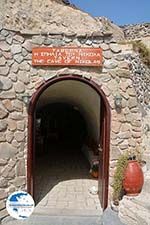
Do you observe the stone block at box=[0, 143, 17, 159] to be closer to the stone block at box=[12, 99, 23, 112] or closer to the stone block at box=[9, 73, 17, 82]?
the stone block at box=[12, 99, 23, 112]

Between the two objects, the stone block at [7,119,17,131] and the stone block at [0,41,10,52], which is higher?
the stone block at [0,41,10,52]

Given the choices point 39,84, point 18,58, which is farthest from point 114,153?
point 18,58

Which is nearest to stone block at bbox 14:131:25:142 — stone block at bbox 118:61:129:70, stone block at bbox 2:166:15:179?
stone block at bbox 2:166:15:179

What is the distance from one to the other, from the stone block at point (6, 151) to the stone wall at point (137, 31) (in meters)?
11.9

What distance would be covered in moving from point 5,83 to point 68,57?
1.19 m

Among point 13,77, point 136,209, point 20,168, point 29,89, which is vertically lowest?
point 136,209

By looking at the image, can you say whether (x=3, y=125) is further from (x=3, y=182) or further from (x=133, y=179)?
(x=133, y=179)

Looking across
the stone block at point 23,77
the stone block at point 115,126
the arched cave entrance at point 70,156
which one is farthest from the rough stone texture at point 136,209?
the stone block at point 23,77

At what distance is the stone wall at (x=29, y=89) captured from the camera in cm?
513

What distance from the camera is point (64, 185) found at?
6852 mm

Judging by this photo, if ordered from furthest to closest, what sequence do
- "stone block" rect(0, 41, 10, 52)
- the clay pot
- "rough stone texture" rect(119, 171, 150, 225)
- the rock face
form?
the rock face, "stone block" rect(0, 41, 10, 52), the clay pot, "rough stone texture" rect(119, 171, 150, 225)

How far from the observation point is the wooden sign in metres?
5.23

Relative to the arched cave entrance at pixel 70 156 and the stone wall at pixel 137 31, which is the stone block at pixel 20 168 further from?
the stone wall at pixel 137 31

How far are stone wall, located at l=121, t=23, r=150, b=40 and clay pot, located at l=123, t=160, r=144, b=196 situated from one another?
11.5 meters
